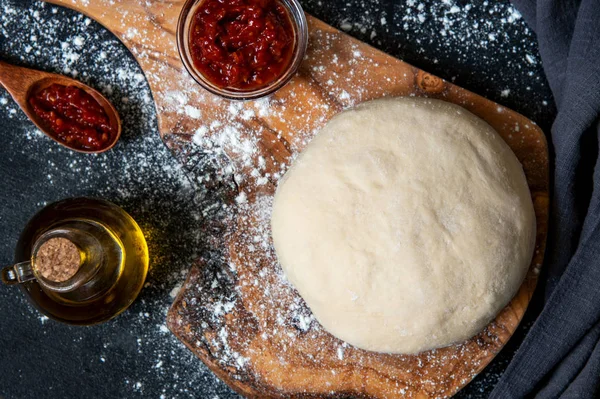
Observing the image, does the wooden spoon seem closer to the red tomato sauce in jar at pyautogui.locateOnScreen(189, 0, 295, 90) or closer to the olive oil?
the olive oil

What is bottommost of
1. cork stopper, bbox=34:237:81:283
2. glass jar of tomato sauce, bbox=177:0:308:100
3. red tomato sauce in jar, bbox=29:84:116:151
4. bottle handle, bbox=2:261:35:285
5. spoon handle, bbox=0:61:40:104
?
bottle handle, bbox=2:261:35:285

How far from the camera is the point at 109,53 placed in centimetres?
192

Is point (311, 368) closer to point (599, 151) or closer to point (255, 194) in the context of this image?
point (255, 194)

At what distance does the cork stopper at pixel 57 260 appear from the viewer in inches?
63.2

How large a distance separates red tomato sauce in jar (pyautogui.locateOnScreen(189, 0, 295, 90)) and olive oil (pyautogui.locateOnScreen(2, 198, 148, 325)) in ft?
1.84

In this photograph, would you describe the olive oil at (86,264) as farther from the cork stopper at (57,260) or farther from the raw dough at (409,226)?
the raw dough at (409,226)

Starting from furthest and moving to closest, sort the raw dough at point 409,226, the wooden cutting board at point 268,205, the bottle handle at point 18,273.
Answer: the wooden cutting board at point 268,205 < the bottle handle at point 18,273 < the raw dough at point 409,226

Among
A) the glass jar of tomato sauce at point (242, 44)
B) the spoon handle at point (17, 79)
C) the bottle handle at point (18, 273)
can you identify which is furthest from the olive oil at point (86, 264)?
the glass jar of tomato sauce at point (242, 44)

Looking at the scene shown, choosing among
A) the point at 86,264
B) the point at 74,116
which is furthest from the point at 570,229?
the point at 74,116

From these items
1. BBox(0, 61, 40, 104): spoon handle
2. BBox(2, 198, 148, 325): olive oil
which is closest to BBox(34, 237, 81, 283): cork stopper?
BBox(2, 198, 148, 325): olive oil

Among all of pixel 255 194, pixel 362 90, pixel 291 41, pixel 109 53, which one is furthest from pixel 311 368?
pixel 109 53

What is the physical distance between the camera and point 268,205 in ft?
5.98

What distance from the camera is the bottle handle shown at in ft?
5.41

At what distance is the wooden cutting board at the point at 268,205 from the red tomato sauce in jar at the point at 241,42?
119mm
